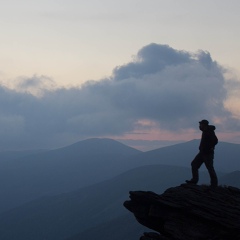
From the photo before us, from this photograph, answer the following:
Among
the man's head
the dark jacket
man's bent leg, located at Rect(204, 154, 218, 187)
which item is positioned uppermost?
the man's head

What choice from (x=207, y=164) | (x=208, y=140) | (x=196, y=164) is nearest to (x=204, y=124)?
(x=208, y=140)

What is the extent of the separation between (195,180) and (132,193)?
4.72 meters

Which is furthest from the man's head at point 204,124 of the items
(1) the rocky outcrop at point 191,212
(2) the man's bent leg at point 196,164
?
(1) the rocky outcrop at point 191,212

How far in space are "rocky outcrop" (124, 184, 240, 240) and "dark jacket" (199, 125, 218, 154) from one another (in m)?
2.65

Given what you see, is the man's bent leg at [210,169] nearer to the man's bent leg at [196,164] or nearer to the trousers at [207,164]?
the trousers at [207,164]

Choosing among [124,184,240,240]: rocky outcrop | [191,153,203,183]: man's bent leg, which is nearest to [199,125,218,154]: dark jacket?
[191,153,203,183]: man's bent leg

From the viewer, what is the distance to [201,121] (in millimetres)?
27234

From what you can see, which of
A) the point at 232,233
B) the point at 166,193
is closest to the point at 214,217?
the point at 232,233

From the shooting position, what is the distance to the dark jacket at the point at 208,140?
89.7 ft

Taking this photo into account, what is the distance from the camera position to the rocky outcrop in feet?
79.7

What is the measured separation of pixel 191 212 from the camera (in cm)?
2505

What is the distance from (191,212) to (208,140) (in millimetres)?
5319

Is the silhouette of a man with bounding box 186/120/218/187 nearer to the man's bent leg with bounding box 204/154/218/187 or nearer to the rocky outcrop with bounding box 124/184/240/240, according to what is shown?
the man's bent leg with bounding box 204/154/218/187

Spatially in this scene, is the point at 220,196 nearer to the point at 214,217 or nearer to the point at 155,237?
the point at 214,217
